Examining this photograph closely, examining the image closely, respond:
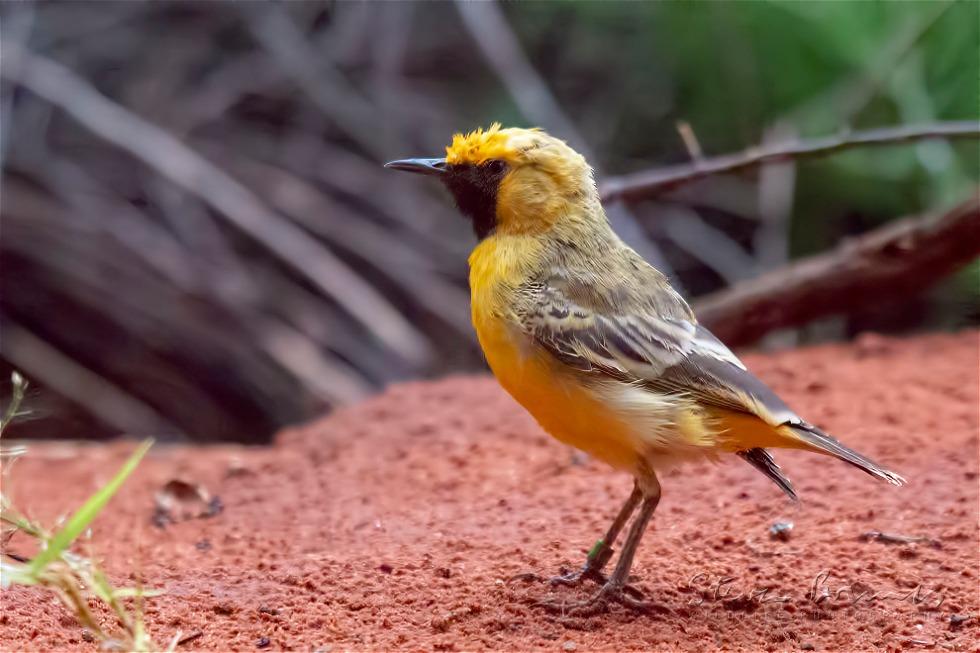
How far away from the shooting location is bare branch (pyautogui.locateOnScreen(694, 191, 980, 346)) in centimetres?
572

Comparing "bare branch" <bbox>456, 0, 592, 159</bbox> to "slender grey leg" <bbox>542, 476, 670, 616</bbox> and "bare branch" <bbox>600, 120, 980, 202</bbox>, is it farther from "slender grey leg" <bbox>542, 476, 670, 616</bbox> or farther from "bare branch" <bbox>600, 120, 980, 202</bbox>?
"slender grey leg" <bbox>542, 476, 670, 616</bbox>

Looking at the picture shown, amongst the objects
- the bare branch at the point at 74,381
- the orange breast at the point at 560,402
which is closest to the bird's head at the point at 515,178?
the orange breast at the point at 560,402

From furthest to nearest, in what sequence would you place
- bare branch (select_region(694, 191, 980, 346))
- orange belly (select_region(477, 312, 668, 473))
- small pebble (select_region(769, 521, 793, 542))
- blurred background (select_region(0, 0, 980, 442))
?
blurred background (select_region(0, 0, 980, 442)) < bare branch (select_region(694, 191, 980, 346)) < small pebble (select_region(769, 521, 793, 542)) < orange belly (select_region(477, 312, 668, 473))

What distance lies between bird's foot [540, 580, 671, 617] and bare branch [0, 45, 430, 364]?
17.6 ft

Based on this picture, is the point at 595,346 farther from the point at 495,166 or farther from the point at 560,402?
the point at 495,166

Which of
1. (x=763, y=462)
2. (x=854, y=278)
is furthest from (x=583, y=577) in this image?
(x=854, y=278)

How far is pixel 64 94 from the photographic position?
324 inches

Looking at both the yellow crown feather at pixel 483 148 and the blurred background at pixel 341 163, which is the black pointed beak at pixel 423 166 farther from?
the blurred background at pixel 341 163

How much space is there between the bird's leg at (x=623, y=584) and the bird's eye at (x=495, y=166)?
1223 mm

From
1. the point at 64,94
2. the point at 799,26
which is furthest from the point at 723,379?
the point at 64,94

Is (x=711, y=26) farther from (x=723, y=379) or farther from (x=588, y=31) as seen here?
(x=723, y=379)

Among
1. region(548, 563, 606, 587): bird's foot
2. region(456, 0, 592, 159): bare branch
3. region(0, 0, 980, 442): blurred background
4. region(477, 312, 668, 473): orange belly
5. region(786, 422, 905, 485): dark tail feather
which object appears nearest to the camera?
region(786, 422, 905, 485): dark tail feather

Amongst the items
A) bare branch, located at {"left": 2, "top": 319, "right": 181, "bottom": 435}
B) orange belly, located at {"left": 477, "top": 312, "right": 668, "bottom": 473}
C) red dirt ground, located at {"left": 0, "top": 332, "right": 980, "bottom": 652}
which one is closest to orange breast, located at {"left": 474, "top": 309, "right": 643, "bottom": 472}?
orange belly, located at {"left": 477, "top": 312, "right": 668, "bottom": 473}

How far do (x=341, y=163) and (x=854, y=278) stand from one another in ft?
16.0
